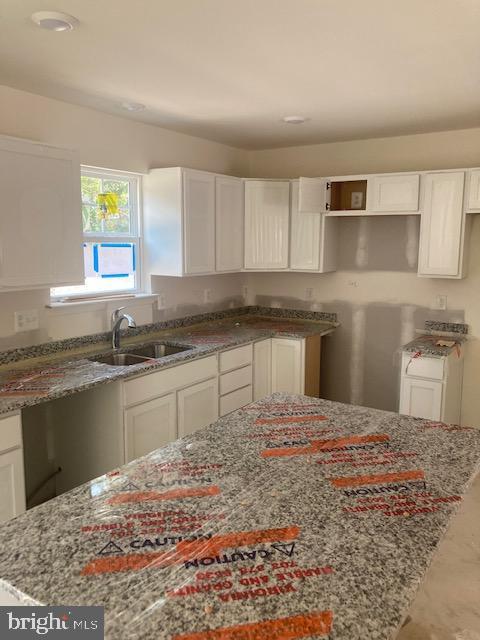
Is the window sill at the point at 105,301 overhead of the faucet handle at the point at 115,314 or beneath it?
overhead

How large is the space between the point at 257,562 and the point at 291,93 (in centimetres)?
260

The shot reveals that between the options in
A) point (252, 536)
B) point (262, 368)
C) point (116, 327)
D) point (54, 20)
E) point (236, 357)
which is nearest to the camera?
point (252, 536)

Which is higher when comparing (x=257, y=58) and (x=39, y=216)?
(x=257, y=58)

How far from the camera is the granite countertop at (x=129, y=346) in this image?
2632 millimetres

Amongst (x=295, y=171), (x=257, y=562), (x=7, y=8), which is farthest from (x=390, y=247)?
(x=257, y=562)

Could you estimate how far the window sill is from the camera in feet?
10.8

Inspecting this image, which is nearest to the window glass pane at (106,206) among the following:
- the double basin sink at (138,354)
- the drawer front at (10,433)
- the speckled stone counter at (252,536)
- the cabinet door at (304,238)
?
the double basin sink at (138,354)

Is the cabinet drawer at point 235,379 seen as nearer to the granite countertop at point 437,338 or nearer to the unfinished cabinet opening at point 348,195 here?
the granite countertop at point 437,338

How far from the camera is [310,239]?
445cm

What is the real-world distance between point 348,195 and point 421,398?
1.78 meters

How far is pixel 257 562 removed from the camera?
1.17 meters

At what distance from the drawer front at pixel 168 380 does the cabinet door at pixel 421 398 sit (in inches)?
55.6

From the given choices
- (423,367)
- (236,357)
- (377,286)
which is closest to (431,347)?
(423,367)

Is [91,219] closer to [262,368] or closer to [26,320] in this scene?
[26,320]
